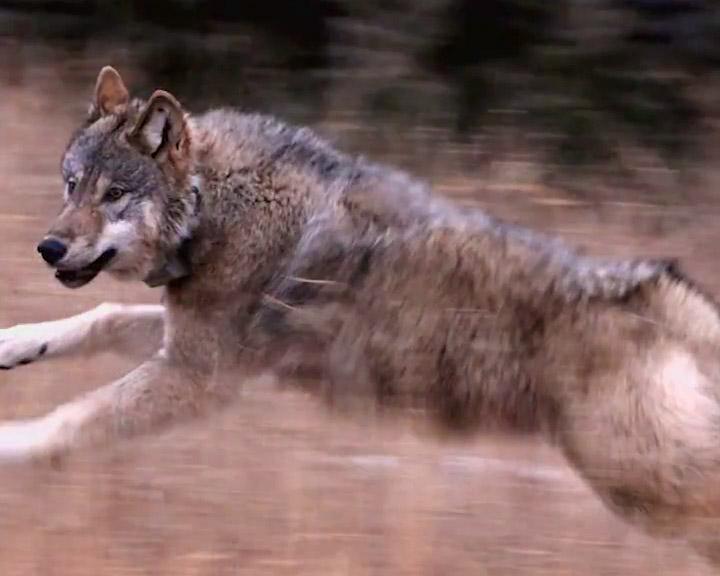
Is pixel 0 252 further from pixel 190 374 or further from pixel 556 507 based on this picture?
pixel 556 507

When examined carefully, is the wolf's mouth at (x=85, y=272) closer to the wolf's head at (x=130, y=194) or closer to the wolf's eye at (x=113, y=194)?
the wolf's head at (x=130, y=194)

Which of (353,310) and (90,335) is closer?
(353,310)

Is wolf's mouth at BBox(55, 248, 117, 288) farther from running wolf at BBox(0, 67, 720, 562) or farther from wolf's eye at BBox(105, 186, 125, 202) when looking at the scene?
wolf's eye at BBox(105, 186, 125, 202)

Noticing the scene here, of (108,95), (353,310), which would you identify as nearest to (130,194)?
(108,95)

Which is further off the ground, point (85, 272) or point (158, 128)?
point (158, 128)

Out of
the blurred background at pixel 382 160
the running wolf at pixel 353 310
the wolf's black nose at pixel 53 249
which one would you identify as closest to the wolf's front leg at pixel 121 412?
the running wolf at pixel 353 310

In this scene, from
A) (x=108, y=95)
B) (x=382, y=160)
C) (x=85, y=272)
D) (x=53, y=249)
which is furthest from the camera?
(x=382, y=160)

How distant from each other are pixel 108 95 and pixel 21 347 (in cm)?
102

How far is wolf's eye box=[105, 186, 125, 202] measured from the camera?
5691mm

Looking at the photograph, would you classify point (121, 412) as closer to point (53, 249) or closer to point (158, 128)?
point (53, 249)

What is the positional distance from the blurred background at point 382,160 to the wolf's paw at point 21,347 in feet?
1.13

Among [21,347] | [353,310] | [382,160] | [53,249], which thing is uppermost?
[53,249]

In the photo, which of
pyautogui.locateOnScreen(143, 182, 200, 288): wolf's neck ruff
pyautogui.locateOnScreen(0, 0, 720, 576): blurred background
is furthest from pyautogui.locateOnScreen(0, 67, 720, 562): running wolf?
pyautogui.locateOnScreen(0, 0, 720, 576): blurred background

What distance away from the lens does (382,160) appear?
9500mm
